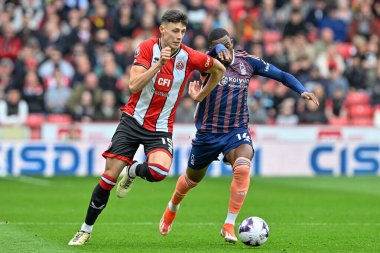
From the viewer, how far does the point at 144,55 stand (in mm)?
9719

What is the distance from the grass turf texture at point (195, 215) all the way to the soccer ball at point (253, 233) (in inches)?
3.6

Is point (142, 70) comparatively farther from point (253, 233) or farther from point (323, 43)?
point (323, 43)

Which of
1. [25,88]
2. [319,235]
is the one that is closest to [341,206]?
[319,235]

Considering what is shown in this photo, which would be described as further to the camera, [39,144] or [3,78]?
[3,78]

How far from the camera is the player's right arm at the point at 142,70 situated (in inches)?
361

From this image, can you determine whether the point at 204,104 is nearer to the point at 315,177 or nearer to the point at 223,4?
the point at 315,177

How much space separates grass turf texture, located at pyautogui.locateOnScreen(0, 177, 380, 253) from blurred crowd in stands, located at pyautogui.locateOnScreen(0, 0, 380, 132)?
2.12 m

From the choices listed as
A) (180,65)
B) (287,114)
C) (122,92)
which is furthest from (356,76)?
(180,65)

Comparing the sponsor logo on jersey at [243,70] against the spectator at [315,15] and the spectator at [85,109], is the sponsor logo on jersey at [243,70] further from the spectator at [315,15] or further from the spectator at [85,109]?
the spectator at [315,15]

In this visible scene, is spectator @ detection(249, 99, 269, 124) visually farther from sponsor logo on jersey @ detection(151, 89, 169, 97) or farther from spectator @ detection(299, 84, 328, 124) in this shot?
sponsor logo on jersey @ detection(151, 89, 169, 97)

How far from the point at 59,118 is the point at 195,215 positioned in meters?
8.94

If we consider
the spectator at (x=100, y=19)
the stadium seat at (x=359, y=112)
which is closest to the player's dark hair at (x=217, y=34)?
the stadium seat at (x=359, y=112)

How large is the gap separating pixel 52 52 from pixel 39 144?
2852 millimetres

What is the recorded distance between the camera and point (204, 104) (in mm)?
11094
